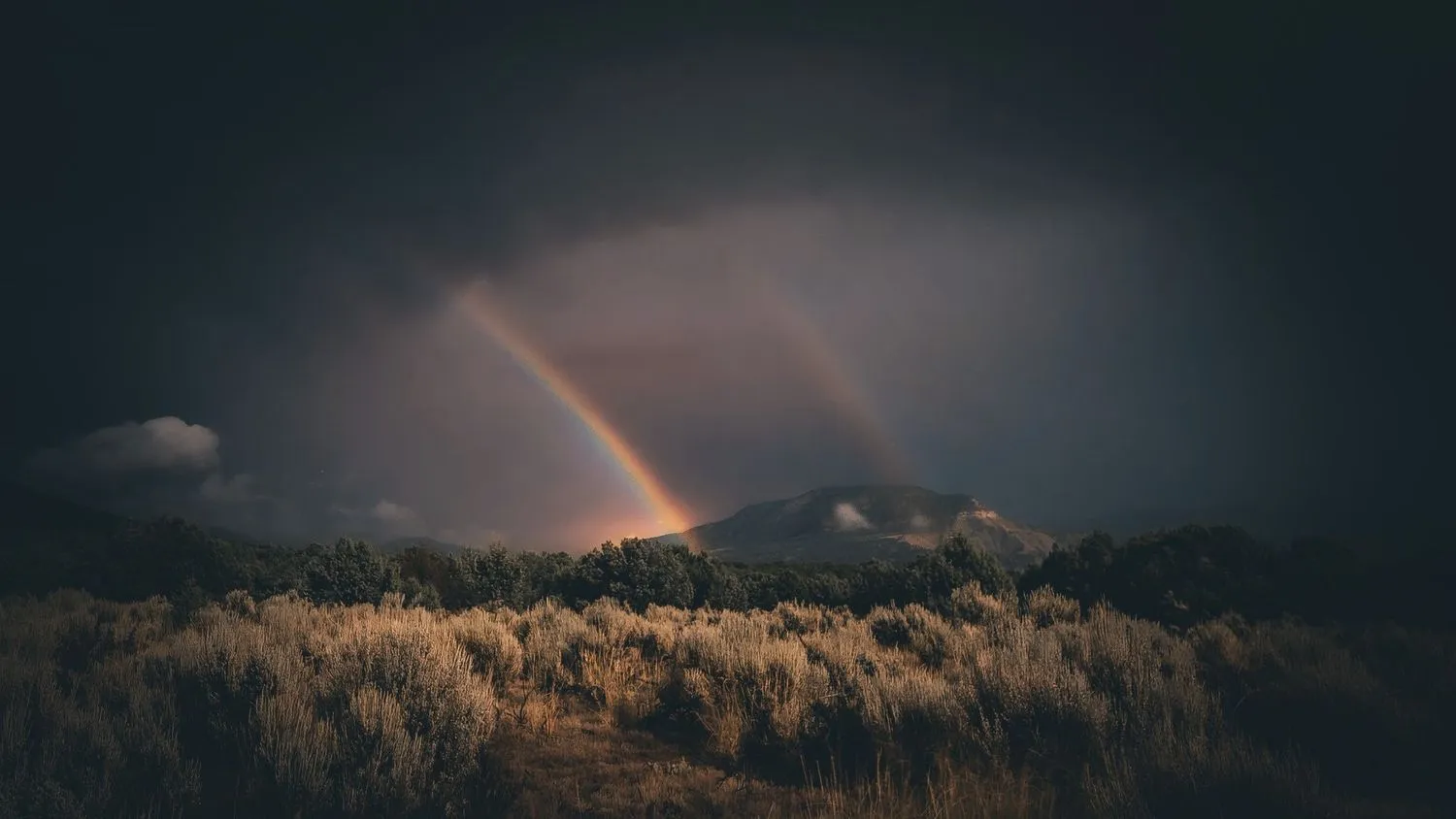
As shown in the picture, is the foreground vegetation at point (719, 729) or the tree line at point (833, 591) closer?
the foreground vegetation at point (719, 729)

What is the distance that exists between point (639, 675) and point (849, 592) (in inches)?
681

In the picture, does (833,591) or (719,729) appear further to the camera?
(833,591)

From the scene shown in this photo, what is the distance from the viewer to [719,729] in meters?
7.87

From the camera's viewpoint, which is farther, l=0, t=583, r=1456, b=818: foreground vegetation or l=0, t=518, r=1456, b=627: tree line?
l=0, t=518, r=1456, b=627: tree line

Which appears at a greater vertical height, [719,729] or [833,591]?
[719,729]

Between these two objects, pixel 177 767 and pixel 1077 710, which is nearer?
pixel 177 767

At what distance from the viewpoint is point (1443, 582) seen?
18797 mm

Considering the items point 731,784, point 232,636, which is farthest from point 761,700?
point 232,636

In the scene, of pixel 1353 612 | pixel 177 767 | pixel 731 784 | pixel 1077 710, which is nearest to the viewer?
pixel 177 767

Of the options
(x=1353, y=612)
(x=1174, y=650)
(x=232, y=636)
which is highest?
(x=232, y=636)

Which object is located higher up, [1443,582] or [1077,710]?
[1077,710]

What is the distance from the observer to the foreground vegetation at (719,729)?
5.50 m

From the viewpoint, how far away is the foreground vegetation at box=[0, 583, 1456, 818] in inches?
217

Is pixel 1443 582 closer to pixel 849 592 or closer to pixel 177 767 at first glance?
pixel 849 592
